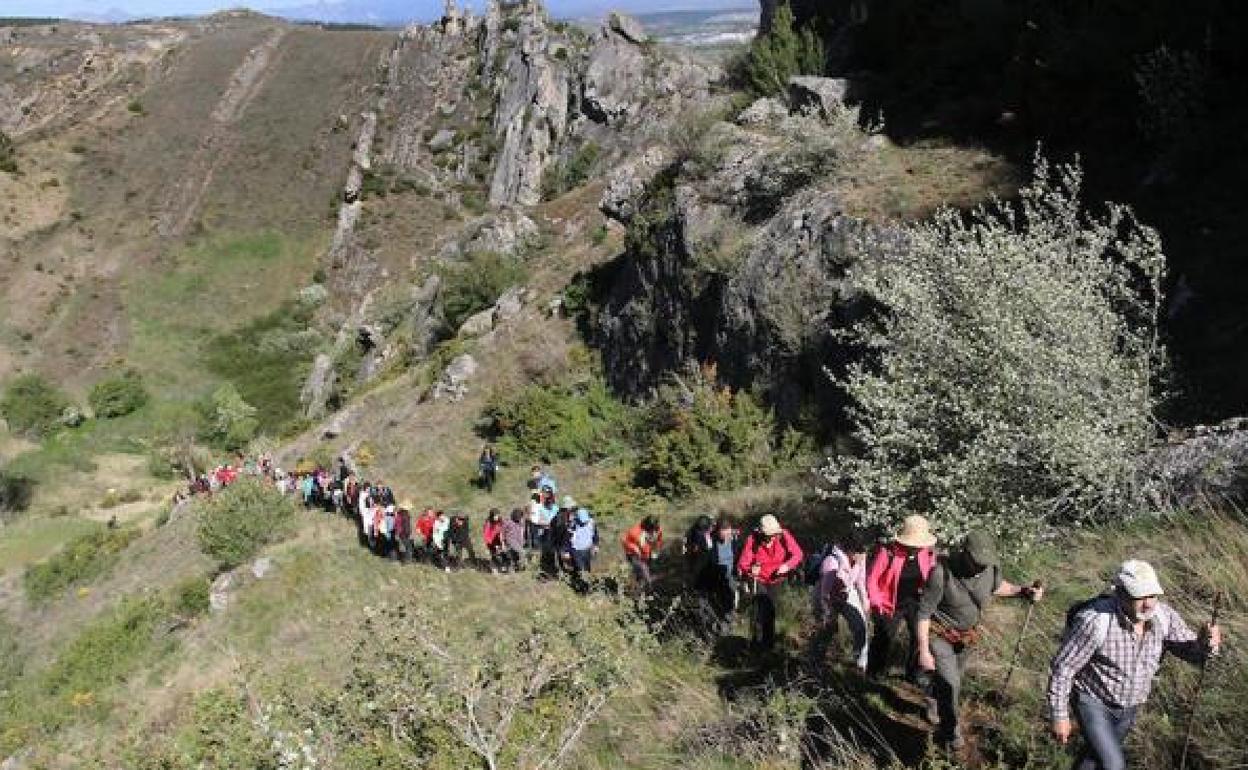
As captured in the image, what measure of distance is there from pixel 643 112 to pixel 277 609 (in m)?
44.6

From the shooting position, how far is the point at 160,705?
17703mm

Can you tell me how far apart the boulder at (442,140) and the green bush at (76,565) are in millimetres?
43439

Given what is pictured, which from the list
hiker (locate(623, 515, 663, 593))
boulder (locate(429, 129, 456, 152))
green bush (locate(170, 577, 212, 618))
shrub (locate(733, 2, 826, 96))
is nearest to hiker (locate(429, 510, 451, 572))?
hiker (locate(623, 515, 663, 593))

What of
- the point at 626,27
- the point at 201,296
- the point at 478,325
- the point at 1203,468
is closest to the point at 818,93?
the point at 1203,468

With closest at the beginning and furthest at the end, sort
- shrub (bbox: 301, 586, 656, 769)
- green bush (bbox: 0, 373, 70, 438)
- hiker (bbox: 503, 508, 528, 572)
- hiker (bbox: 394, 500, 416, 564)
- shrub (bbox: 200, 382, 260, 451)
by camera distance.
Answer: shrub (bbox: 301, 586, 656, 769)
hiker (bbox: 503, 508, 528, 572)
hiker (bbox: 394, 500, 416, 564)
shrub (bbox: 200, 382, 260, 451)
green bush (bbox: 0, 373, 70, 438)

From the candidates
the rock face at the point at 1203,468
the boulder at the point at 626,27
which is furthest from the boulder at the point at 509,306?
the boulder at the point at 626,27

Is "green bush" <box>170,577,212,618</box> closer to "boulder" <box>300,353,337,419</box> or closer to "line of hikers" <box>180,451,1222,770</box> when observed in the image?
"line of hikers" <box>180,451,1222,770</box>

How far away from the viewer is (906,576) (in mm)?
7059

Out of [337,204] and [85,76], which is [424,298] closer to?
[337,204]

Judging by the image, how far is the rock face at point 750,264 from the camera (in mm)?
17609

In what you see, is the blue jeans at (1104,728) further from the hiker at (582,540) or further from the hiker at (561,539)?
the hiker at (561,539)

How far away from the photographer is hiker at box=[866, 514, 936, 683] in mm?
6840

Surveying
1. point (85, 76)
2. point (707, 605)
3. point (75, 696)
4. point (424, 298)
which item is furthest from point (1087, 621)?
point (85, 76)

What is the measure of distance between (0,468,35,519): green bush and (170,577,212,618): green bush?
2937 centimetres
